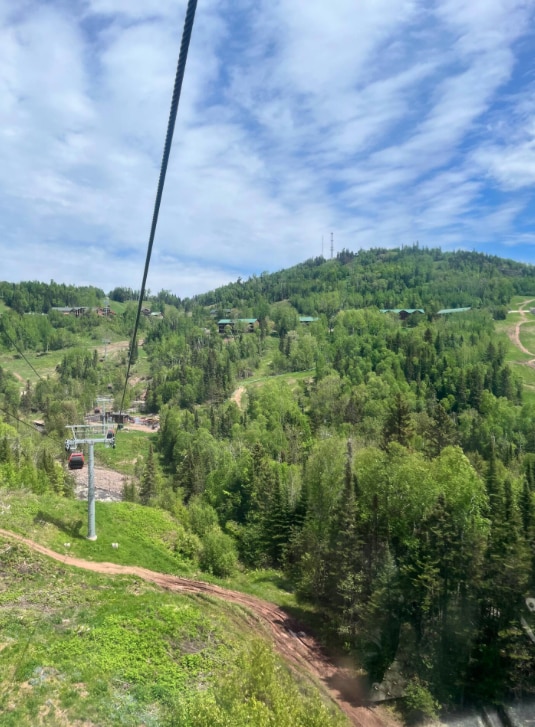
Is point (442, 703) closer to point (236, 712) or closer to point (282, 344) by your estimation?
point (236, 712)

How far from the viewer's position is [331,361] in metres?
166

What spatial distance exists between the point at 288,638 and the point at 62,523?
59.7ft

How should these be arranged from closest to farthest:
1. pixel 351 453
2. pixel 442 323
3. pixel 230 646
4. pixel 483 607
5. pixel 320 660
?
pixel 230 646
pixel 483 607
pixel 320 660
pixel 351 453
pixel 442 323

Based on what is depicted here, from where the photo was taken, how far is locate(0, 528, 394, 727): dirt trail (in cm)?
2750

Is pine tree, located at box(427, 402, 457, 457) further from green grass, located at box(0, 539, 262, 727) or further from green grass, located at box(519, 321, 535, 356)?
green grass, located at box(519, 321, 535, 356)

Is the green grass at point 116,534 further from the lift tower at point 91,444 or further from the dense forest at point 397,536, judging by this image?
the dense forest at point 397,536

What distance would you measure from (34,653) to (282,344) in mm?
177364

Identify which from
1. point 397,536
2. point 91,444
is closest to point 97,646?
point 91,444

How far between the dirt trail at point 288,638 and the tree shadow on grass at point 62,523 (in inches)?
131

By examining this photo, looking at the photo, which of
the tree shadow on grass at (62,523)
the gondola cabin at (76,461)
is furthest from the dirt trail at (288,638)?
the gondola cabin at (76,461)

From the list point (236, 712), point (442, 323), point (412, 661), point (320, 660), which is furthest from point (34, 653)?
point (442, 323)

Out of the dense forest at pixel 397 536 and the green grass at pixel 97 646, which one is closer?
the green grass at pixel 97 646

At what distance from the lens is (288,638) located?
3139 centimetres

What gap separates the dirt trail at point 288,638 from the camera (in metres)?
27.5
